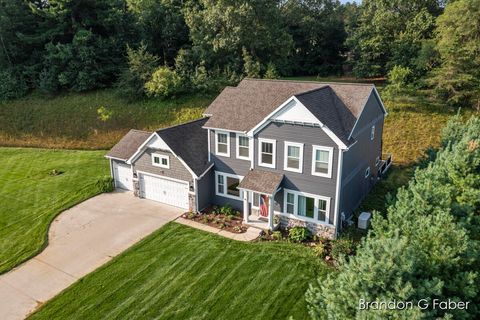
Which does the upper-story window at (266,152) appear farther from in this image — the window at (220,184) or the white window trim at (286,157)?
the window at (220,184)

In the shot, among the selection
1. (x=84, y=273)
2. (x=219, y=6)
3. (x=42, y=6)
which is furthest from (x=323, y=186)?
(x=42, y=6)

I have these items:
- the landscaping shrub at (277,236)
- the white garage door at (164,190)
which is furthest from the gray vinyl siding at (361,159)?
the white garage door at (164,190)

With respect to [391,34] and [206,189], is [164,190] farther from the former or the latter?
[391,34]

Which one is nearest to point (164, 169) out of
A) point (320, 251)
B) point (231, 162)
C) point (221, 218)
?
point (231, 162)

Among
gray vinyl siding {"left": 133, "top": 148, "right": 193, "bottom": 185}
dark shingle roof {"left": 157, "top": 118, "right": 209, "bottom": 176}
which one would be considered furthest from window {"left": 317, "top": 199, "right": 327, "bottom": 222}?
gray vinyl siding {"left": 133, "top": 148, "right": 193, "bottom": 185}

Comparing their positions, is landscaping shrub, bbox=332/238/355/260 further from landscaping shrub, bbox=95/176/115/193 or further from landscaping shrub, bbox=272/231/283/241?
landscaping shrub, bbox=95/176/115/193

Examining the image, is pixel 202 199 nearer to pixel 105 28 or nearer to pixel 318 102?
pixel 318 102

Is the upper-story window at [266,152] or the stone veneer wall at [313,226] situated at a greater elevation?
the upper-story window at [266,152]
